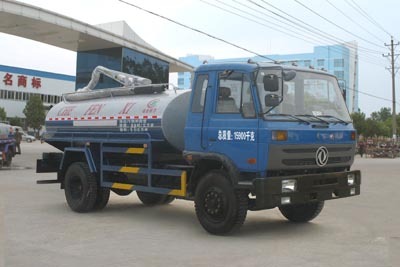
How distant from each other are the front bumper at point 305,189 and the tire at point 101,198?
3863 millimetres

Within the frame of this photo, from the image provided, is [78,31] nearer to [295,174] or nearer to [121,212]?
[121,212]

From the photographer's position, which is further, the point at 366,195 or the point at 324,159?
the point at 366,195

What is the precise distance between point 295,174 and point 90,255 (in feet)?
10.6

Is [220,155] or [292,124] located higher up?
[292,124]

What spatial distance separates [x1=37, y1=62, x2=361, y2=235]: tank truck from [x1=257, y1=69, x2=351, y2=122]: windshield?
2 cm

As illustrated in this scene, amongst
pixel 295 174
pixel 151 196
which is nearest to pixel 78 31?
pixel 151 196

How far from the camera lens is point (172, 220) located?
31.0 ft

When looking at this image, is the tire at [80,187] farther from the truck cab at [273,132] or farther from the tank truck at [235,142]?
the truck cab at [273,132]

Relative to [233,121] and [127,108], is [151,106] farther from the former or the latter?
[233,121]

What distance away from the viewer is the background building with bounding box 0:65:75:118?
87688mm

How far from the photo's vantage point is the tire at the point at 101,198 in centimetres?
1041

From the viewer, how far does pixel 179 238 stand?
307 inches

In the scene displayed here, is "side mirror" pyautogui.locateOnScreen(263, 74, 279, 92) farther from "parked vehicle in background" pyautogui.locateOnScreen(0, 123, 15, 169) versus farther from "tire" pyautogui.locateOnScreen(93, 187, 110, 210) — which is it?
"parked vehicle in background" pyautogui.locateOnScreen(0, 123, 15, 169)

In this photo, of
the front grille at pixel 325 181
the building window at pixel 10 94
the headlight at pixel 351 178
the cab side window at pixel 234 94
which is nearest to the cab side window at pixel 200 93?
the cab side window at pixel 234 94
